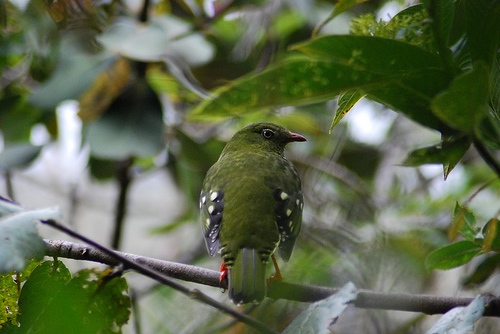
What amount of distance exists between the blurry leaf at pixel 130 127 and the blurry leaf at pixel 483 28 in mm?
2451

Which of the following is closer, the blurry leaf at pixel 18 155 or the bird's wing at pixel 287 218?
the bird's wing at pixel 287 218

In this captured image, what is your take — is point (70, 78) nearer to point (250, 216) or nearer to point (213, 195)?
point (213, 195)

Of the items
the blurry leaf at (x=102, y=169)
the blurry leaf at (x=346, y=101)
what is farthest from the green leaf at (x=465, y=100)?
the blurry leaf at (x=102, y=169)

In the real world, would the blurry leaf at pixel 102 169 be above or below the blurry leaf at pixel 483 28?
below

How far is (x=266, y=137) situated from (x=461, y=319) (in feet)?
6.72

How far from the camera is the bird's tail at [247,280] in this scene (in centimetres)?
197

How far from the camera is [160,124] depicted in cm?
360

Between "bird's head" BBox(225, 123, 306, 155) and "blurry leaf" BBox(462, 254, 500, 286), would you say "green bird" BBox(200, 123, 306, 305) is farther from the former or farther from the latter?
"blurry leaf" BBox(462, 254, 500, 286)

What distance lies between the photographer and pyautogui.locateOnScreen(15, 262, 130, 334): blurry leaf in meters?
1.40

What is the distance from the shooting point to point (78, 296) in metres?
1.44

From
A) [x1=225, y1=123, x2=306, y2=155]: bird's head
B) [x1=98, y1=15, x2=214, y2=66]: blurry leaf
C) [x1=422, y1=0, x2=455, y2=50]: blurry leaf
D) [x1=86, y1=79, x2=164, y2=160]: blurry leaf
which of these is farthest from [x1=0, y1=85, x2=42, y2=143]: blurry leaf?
[x1=422, y1=0, x2=455, y2=50]: blurry leaf

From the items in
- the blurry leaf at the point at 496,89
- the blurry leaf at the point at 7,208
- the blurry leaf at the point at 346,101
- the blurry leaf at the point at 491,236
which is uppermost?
the blurry leaf at the point at 496,89

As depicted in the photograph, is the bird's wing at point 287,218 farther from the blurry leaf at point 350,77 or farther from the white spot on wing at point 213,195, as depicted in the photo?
the blurry leaf at point 350,77

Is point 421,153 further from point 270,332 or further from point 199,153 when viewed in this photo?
point 199,153
